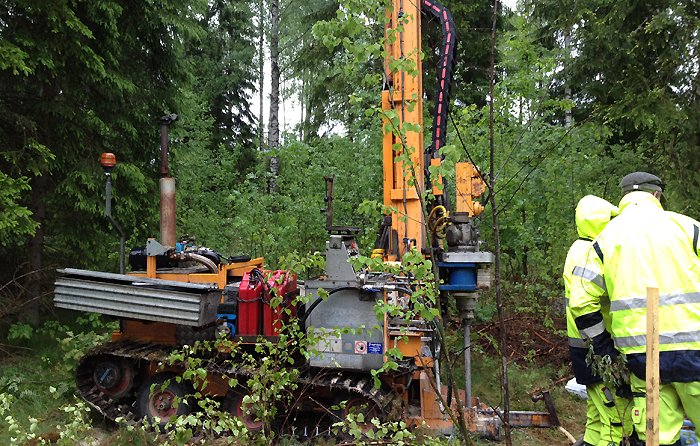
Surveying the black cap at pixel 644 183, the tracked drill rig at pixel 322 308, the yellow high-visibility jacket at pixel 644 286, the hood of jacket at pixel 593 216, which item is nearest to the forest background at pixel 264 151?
the tracked drill rig at pixel 322 308

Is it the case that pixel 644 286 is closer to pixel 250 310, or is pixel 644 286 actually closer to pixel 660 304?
pixel 660 304

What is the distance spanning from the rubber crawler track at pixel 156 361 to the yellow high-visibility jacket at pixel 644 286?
91.6 inches

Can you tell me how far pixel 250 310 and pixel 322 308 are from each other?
102 cm

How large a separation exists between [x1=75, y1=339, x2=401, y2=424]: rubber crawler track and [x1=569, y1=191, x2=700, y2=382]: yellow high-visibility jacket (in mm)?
2327

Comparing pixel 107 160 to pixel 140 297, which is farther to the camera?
pixel 107 160

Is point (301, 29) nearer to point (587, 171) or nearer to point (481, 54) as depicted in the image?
point (481, 54)

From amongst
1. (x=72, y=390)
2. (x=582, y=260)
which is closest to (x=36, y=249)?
(x=72, y=390)

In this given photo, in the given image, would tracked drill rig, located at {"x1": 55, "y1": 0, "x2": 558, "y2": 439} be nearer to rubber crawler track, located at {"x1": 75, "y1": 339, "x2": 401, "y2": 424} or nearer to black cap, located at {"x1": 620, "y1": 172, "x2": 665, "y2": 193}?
rubber crawler track, located at {"x1": 75, "y1": 339, "x2": 401, "y2": 424}

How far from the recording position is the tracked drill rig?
497 cm

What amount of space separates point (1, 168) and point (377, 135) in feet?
21.6

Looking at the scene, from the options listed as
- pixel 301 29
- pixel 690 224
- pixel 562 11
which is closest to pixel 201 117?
pixel 301 29

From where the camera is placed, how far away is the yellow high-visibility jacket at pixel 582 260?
3472 mm

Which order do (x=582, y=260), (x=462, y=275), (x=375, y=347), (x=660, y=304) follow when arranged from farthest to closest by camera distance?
(x=462, y=275) < (x=375, y=347) < (x=582, y=260) < (x=660, y=304)

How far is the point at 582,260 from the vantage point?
3.36m
